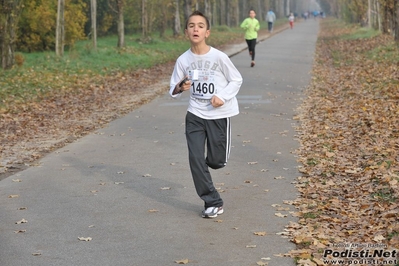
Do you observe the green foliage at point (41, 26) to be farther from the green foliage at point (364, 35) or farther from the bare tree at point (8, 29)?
the green foliage at point (364, 35)

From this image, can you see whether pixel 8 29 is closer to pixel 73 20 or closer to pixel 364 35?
pixel 73 20

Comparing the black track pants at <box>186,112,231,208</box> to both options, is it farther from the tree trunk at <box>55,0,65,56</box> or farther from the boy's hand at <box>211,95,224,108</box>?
the tree trunk at <box>55,0,65,56</box>

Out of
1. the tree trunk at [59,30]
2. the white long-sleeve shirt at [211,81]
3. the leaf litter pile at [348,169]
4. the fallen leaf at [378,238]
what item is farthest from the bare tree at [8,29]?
the fallen leaf at [378,238]

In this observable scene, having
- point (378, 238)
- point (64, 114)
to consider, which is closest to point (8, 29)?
point (64, 114)

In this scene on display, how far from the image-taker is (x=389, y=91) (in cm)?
1781

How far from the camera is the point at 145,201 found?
27.9 ft

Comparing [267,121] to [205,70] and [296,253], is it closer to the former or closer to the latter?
[205,70]

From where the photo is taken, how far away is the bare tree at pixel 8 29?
23.3 metres

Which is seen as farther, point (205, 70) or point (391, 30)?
point (391, 30)

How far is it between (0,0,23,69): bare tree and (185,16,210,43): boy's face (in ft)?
54.2

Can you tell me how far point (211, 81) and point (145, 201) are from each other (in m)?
1.60

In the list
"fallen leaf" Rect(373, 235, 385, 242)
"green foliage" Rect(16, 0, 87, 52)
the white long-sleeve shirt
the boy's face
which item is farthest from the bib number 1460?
"green foliage" Rect(16, 0, 87, 52)

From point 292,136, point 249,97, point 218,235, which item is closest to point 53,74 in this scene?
point 249,97

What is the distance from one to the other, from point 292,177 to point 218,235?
9.00 ft
